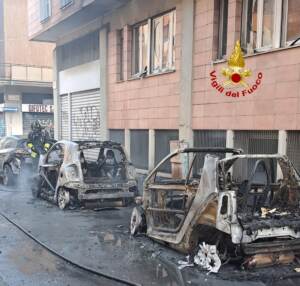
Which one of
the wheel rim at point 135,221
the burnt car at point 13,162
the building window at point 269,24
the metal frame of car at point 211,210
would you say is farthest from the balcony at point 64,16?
the metal frame of car at point 211,210

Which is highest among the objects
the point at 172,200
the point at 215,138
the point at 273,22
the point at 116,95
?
the point at 273,22

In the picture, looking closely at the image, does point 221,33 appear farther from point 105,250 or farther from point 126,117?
point 105,250

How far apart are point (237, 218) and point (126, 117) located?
1060cm

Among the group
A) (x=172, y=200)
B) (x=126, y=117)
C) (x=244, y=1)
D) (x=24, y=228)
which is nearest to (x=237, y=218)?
(x=172, y=200)

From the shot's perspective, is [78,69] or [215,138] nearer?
[215,138]

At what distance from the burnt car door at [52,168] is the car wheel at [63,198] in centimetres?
56

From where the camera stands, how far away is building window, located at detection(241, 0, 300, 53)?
8.84 m

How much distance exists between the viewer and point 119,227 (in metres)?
7.35

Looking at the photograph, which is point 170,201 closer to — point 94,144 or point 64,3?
point 94,144

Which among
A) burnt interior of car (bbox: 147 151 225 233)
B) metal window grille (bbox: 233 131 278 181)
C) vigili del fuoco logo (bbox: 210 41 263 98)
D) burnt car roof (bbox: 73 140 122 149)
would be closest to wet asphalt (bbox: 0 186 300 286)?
burnt interior of car (bbox: 147 151 225 233)

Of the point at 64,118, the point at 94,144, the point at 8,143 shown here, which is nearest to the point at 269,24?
the point at 94,144

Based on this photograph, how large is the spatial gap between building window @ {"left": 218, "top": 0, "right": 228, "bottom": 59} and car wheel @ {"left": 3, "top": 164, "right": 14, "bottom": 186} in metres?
7.11

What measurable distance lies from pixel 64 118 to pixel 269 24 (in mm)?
13673

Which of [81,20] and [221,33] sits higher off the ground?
[81,20]
